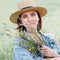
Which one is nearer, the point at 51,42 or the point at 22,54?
the point at 22,54

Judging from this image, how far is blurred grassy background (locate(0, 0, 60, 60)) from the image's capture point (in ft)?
6.46

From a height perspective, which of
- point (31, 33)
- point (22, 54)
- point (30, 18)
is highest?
point (30, 18)

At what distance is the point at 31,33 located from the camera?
192cm

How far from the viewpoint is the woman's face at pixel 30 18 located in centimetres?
196

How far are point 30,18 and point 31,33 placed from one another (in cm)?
14

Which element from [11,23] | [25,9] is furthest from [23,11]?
[11,23]

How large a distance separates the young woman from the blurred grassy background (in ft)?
0.19

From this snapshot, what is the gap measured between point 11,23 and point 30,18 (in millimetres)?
165

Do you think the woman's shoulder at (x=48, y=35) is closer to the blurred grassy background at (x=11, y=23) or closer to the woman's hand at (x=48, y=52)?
the blurred grassy background at (x=11, y=23)

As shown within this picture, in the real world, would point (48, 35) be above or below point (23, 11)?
below

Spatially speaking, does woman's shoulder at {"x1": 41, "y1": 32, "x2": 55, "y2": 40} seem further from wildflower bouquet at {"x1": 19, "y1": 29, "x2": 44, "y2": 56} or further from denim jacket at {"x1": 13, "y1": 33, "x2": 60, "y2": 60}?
wildflower bouquet at {"x1": 19, "y1": 29, "x2": 44, "y2": 56}

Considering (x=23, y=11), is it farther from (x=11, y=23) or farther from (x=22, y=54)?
(x=22, y=54)

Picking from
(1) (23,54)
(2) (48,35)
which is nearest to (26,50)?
(1) (23,54)

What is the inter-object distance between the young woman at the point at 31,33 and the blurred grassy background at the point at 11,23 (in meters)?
0.06
